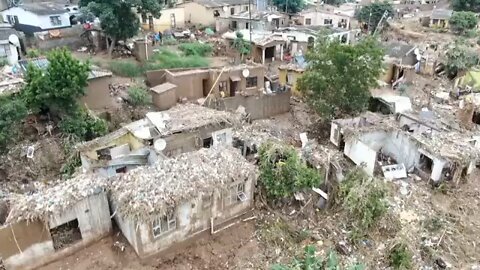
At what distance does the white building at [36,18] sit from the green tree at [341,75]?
2150 cm

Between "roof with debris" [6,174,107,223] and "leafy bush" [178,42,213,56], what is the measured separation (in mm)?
20387

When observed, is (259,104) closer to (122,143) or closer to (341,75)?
(341,75)

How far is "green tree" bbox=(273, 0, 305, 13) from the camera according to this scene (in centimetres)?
4472

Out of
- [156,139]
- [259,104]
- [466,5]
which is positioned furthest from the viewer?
[466,5]

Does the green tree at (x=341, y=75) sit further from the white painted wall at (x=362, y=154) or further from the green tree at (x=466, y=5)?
the green tree at (x=466, y=5)

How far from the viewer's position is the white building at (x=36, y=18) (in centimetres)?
3097

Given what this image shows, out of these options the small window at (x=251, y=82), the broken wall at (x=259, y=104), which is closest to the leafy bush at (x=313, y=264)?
the broken wall at (x=259, y=104)

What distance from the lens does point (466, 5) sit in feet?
162

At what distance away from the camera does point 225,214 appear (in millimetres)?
13742

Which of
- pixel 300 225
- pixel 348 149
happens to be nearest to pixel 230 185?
pixel 300 225

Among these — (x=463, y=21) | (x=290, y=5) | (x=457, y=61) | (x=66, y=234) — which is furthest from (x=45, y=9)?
(x=463, y=21)

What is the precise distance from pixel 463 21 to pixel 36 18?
1644 inches

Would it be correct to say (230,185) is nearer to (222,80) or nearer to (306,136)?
(306,136)

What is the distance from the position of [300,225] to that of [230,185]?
347cm
